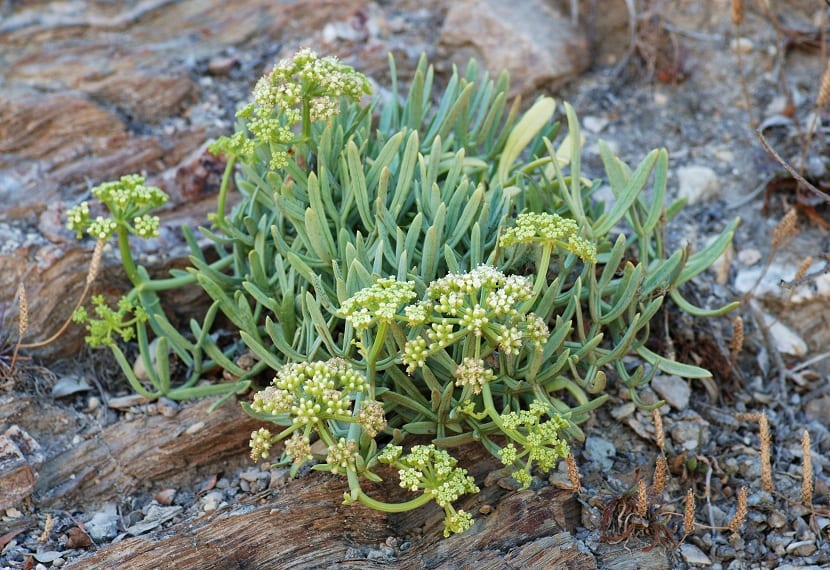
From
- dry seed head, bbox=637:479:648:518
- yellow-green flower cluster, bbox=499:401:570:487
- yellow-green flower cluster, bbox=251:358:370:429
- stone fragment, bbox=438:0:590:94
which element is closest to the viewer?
yellow-green flower cluster, bbox=251:358:370:429

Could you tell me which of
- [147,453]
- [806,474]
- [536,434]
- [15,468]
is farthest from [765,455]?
[15,468]

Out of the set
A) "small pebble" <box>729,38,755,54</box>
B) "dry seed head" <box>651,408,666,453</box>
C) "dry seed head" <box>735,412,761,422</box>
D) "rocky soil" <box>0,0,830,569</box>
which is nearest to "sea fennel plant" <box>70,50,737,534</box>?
"dry seed head" <box>651,408,666,453</box>

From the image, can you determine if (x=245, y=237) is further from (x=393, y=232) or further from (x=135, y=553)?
(x=135, y=553)

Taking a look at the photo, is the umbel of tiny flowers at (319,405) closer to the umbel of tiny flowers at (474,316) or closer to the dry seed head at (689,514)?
the umbel of tiny flowers at (474,316)

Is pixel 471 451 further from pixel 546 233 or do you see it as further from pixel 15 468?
pixel 15 468

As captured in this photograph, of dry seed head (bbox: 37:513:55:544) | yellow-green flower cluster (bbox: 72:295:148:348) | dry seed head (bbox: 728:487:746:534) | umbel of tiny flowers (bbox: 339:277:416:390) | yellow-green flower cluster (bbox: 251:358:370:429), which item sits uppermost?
umbel of tiny flowers (bbox: 339:277:416:390)

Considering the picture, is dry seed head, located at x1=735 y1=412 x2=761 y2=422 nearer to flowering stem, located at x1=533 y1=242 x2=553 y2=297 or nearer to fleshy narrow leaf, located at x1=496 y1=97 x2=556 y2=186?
flowering stem, located at x1=533 y1=242 x2=553 y2=297

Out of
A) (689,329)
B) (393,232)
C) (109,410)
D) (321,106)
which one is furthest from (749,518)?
(109,410)
